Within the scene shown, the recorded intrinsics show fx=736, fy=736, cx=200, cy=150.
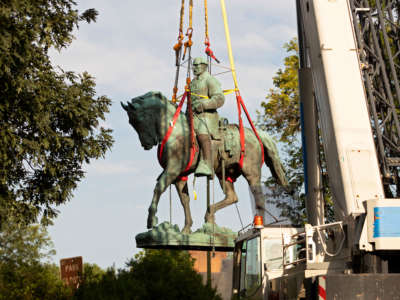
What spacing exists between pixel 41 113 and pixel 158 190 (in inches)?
143

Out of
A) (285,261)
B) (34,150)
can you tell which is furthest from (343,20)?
(34,150)

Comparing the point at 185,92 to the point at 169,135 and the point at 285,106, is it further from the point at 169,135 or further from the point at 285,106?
the point at 285,106

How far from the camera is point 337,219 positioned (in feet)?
32.6

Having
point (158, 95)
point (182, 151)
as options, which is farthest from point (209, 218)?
point (158, 95)

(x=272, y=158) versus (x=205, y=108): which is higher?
(x=205, y=108)

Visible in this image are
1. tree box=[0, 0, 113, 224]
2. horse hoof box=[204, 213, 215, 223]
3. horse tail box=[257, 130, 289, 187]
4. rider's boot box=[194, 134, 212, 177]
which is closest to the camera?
tree box=[0, 0, 113, 224]

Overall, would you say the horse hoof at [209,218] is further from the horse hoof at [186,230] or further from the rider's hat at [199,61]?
the rider's hat at [199,61]

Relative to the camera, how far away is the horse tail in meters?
20.5

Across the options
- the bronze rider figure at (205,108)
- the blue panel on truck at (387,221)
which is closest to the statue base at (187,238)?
the bronze rider figure at (205,108)

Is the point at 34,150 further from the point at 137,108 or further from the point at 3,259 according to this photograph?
the point at 3,259

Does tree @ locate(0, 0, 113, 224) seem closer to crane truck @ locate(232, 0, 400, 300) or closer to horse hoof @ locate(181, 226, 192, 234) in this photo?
horse hoof @ locate(181, 226, 192, 234)

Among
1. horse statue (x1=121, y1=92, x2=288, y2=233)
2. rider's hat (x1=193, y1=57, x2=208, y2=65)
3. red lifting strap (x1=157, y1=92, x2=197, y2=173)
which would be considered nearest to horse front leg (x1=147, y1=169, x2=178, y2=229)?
horse statue (x1=121, y1=92, x2=288, y2=233)

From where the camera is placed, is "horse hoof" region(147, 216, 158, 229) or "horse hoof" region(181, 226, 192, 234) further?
"horse hoof" region(181, 226, 192, 234)

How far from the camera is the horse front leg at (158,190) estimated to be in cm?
1833
